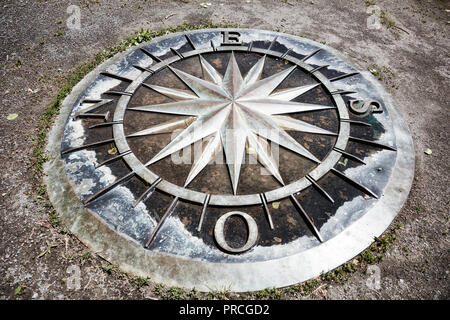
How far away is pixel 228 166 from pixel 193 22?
322cm

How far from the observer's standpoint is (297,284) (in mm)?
2188

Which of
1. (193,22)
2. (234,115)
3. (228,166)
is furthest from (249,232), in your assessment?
(193,22)

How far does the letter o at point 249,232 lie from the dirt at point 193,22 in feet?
1.86

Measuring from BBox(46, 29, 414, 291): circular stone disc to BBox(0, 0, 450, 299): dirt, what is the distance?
19 centimetres

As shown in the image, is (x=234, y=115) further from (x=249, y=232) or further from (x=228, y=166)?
(x=249, y=232)

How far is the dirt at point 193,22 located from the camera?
2207 mm

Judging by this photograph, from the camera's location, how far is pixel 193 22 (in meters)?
4.93

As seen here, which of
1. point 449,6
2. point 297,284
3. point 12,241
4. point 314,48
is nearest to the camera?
point 297,284

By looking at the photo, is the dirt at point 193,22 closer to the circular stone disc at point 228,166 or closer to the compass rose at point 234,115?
the circular stone disc at point 228,166

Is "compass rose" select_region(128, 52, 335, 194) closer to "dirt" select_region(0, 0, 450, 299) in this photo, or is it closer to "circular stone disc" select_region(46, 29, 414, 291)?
"circular stone disc" select_region(46, 29, 414, 291)

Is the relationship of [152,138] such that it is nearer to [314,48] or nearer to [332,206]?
[332,206]
